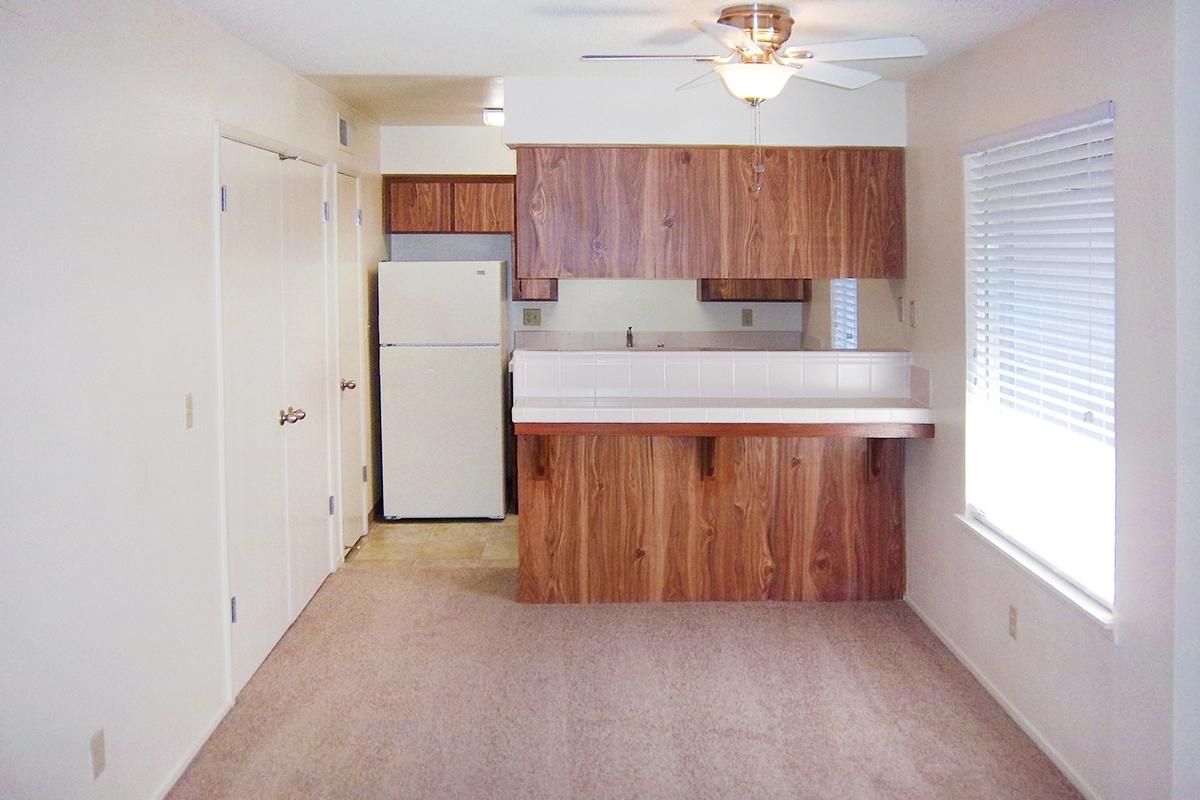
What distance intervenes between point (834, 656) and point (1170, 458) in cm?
175

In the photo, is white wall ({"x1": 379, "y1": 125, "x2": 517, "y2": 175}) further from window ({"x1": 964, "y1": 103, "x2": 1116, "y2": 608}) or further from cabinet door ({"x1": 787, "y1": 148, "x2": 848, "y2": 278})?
window ({"x1": 964, "y1": 103, "x2": 1116, "y2": 608})

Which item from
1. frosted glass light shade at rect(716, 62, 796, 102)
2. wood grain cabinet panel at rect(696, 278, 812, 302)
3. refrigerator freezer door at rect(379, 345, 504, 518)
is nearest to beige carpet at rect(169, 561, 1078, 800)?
refrigerator freezer door at rect(379, 345, 504, 518)

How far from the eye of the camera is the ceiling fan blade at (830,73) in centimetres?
308

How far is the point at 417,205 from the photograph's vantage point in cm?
638

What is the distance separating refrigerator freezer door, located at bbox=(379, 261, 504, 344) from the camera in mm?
5934

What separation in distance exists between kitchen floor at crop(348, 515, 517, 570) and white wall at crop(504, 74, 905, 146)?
2079 mm

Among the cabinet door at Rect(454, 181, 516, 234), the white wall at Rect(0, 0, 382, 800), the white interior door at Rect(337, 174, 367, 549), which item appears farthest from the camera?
the cabinet door at Rect(454, 181, 516, 234)

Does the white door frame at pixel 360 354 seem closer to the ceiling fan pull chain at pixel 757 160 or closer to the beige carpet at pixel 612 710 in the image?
the beige carpet at pixel 612 710

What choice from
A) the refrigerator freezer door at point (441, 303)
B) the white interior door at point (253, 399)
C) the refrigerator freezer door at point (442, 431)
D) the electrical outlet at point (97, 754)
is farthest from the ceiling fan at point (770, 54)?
the refrigerator freezer door at point (442, 431)

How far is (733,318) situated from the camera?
6844 millimetres

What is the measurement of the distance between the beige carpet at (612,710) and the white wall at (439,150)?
2.76 m

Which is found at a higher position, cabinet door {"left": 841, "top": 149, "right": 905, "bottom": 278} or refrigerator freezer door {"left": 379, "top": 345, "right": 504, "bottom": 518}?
cabinet door {"left": 841, "top": 149, "right": 905, "bottom": 278}

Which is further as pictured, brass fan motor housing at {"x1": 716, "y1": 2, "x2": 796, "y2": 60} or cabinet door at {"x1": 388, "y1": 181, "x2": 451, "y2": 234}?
cabinet door at {"x1": 388, "y1": 181, "x2": 451, "y2": 234}

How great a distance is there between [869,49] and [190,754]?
9.08 feet
